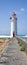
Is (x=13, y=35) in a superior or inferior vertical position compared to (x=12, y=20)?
inferior

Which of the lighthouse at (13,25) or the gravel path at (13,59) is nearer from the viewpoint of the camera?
the gravel path at (13,59)

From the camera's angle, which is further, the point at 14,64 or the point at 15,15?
the point at 15,15

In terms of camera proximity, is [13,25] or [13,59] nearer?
[13,59]

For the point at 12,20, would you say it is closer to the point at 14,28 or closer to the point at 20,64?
the point at 14,28

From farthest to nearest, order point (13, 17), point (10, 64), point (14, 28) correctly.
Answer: point (13, 17)
point (14, 28)
point (10, 64)

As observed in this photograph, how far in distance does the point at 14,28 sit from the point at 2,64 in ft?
235

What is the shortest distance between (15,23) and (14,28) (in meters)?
3.52

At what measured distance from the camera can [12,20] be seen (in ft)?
281

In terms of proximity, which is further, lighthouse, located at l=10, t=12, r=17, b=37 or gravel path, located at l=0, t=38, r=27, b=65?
lighthouse, located at l=10, t=12, r=17, b=37

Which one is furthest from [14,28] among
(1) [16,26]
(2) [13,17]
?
(2) [13,17]

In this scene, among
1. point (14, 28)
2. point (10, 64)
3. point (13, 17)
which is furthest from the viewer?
point (13, 17)

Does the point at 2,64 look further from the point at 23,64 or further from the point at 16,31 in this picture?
the point at 16,31

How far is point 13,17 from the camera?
86625 millimetres

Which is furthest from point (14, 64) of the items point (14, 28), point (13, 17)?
point (13, 17)
